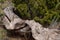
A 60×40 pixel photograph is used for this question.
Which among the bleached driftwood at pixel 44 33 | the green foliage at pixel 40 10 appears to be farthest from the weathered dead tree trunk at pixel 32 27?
the green foliage at pixel 40 10

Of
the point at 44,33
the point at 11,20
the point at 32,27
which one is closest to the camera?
the point at 44,33

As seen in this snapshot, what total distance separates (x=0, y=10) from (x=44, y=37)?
2.13 m

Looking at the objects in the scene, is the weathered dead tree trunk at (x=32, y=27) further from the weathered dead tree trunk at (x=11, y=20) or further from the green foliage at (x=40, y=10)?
the green foliage at (x=40, y=10)

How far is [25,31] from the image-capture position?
4.18 meters

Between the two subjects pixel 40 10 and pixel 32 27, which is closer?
pixel 32 27

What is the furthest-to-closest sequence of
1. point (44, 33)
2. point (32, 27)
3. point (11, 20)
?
point (11, 20)
point (32, 27)
point (44, 33)

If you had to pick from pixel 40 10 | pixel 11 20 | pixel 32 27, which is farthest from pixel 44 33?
pixel 11 20

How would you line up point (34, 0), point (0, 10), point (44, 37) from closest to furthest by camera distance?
point (44, 37) → point (34, 0) → point (0, 10)

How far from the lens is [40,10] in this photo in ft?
14.5

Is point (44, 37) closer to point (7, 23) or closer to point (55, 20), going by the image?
point (55, 20)

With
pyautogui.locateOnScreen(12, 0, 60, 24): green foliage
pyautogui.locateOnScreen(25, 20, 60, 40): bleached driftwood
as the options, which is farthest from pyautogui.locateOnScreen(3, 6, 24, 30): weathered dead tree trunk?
pyautogui.locateOnScreen(25, 20, 60, 40): bleached driftwood

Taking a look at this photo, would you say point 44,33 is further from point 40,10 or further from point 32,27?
point 40,10

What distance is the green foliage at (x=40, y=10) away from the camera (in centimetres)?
425

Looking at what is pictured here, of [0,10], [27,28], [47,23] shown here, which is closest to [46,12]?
[47,23]
